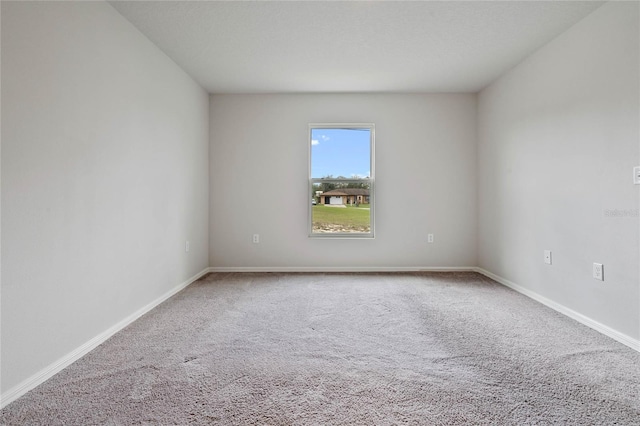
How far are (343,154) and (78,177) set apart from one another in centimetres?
295

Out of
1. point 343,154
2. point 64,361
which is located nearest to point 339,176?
point 343,154

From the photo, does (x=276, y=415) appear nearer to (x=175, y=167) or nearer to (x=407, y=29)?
(x=175, y=167)

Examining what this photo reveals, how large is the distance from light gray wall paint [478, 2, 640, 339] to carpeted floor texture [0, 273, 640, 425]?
33 centimetres

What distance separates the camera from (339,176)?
4.08m

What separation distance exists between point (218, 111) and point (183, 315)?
2700mm

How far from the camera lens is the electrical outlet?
218 cm

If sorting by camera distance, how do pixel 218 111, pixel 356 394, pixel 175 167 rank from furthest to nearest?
pixel 218 111
pixel 175 167
pixel 356 394

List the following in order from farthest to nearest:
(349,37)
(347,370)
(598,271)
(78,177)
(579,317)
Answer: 1. (349,37)
2. (579,317)
3. (598,271)
4. (78,177)
5. (347,370)

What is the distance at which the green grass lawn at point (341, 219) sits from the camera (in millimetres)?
4078

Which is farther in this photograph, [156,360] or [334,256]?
[334,256]

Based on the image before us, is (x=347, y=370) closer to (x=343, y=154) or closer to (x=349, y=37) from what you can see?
(x=349, y=37)

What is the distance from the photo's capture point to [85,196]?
6.21 ft

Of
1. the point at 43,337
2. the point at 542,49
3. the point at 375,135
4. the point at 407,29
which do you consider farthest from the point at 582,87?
the point at 43,337

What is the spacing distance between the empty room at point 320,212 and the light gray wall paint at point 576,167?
0.02 m
